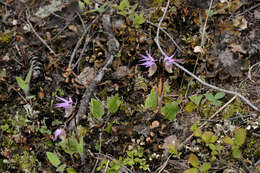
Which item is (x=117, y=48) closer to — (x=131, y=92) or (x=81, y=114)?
(x=131, y=92)

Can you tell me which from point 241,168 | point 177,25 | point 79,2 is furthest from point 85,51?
point 241,168

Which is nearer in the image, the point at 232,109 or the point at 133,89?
the point at 232,109

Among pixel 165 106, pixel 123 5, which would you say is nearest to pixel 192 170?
pixel 165 106

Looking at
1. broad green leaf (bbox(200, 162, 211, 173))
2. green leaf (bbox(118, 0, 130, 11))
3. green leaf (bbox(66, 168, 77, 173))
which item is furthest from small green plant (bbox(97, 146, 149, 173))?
green leaf (bbox(118, 0, 130, 11))

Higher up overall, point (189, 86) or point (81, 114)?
point (189, 86)

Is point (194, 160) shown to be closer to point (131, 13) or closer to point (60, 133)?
point (60, 133)

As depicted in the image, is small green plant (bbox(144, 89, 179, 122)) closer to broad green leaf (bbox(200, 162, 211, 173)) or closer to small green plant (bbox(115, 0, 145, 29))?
broad green leaf (bbox(200, 162, 211, 173))

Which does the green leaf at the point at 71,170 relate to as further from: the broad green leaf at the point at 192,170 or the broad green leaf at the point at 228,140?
the broad green leaf at the point at 228,140
